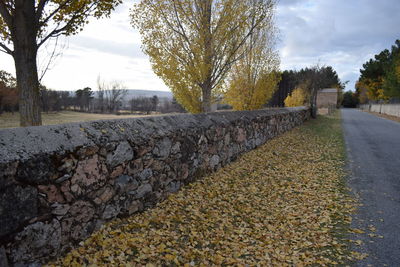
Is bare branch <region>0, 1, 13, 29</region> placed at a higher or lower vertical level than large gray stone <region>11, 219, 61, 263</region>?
higher

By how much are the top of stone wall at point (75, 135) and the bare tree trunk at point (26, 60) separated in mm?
3033

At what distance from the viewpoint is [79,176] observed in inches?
112

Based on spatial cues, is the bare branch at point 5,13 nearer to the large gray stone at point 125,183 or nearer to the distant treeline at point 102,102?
the large gray stone at point 125,183

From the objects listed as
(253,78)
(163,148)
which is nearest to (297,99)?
(253,78)

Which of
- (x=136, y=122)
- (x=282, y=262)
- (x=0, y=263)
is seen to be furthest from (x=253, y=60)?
(x=0, y=263)

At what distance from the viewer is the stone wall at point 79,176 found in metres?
2.29

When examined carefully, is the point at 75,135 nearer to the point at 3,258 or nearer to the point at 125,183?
the point at 125,183

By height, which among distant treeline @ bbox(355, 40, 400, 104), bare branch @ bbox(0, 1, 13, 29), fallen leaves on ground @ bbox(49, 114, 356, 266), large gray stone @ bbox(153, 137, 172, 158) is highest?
distant treeline @ bbox(355, 40, 400, 104)

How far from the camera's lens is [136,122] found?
401 cm

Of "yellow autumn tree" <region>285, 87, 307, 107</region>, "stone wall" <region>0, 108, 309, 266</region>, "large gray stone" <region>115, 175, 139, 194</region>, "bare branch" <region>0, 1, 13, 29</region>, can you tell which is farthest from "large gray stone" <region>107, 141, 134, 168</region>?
"yellow autumn tree" <region>285, 87, 307, 107</region>

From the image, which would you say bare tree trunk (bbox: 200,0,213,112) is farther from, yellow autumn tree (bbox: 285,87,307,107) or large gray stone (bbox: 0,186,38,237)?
yellow autumn tree (bbox: 285,87,307,107)

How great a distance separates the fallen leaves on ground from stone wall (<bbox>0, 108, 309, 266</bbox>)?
247 millimetres

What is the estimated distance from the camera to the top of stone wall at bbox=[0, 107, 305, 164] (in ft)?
7.72

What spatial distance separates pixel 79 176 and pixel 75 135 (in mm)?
459
